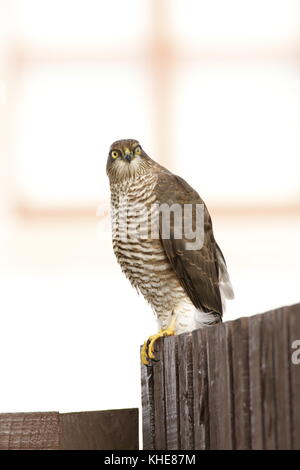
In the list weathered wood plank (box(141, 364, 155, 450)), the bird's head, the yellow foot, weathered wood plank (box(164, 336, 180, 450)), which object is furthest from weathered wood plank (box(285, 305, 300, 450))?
the bird's head

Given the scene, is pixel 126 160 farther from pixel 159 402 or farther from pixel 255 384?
pixel 255 384

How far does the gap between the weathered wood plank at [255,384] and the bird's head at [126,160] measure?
1389 millimetres

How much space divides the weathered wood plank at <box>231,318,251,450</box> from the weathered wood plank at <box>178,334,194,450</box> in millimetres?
215

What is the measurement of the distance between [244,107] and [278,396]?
7.55 feet

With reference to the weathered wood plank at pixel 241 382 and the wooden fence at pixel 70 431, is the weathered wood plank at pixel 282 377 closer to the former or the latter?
the weathered wood plank at pixel 241 382

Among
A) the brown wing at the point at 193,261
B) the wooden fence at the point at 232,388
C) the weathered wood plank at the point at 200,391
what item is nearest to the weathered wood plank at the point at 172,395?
the wooden fence at the point at 232,388

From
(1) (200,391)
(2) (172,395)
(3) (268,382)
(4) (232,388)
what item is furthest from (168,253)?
(3) (268,382)

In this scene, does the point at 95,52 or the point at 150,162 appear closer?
the point at 150,162

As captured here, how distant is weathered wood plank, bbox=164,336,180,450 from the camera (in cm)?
183

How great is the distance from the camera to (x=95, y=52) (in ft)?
11.5

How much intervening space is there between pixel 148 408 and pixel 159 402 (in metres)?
0.07

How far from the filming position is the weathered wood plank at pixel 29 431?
1854 mm

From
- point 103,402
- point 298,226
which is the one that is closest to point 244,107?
point 298,226
